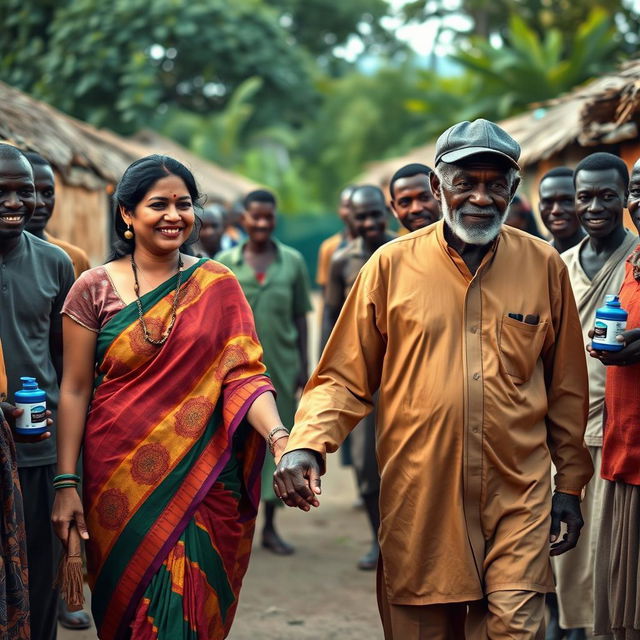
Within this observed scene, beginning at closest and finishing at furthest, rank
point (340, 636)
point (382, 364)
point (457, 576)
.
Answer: point (457, 576), point (382, 364), point (340, 636)

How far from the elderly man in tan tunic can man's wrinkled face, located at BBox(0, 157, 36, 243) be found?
1.56m

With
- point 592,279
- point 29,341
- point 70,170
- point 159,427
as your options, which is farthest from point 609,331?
point 70,170

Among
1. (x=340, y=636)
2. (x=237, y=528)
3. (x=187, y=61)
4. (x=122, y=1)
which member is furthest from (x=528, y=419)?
(x=187, y=61)

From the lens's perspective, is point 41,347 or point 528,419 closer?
point 528,419

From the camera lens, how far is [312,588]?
7.05 meters

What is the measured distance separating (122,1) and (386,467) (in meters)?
23.5

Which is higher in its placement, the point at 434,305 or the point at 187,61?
the point at 187,61

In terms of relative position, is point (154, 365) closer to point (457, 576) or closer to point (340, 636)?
point (457, 576)

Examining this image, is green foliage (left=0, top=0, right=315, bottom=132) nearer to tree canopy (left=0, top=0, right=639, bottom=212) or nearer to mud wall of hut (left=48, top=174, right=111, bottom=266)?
tree canopy (left=0, top=0, right=639, bottom=212)

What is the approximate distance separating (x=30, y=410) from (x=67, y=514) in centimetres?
42

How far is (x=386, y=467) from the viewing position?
3908 mm

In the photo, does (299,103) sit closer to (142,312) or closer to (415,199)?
(415,199)

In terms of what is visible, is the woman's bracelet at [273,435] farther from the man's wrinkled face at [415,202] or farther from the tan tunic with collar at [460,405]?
the man's wrinkled face at [415,202]

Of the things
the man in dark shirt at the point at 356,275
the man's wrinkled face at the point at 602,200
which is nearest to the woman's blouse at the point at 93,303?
the man's wrinkled face at the point at 602,200
